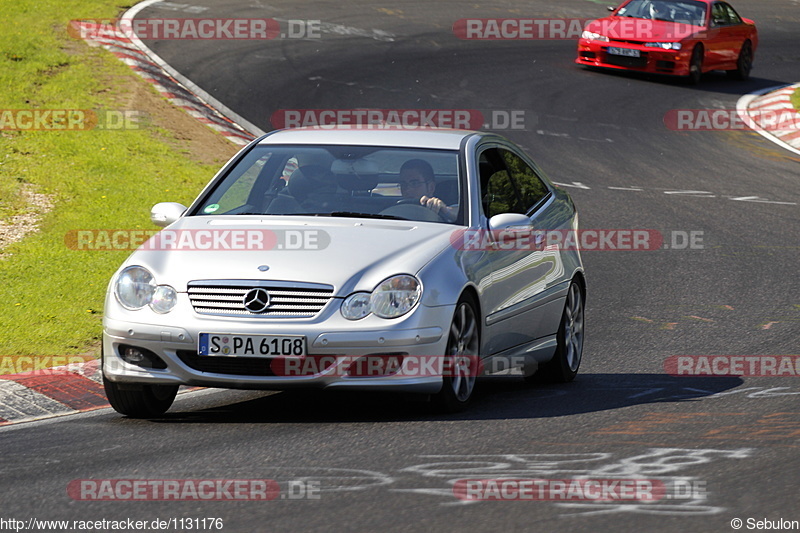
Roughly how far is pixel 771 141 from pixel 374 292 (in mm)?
15181

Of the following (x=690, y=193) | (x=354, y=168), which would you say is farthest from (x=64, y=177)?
(x=690, y=193)

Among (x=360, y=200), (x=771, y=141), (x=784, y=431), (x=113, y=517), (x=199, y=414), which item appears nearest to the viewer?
(x=113, y=517)

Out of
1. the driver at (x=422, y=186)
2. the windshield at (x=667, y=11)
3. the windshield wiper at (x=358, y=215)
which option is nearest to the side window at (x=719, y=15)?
the windshield at (x=667, y=11)

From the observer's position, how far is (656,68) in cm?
→ 2450

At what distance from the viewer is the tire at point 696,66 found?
24.7 meters

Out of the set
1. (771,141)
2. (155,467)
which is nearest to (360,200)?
(155,467)

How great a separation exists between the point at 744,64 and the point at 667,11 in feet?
7.82

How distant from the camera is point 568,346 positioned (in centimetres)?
909

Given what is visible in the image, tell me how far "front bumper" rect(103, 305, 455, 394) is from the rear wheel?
18.7 metres

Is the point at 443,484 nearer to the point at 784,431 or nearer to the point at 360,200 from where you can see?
the point at 784,431

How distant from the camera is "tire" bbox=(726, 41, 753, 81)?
2622 centimetres

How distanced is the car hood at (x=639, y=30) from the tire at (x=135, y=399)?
1808 cm

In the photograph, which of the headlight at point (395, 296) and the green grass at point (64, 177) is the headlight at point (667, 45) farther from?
the headlight at point (395, 296)

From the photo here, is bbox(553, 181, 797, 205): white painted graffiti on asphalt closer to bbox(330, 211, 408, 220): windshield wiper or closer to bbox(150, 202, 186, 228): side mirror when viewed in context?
bbox(330, 211, 408, 220): windshield wiper
